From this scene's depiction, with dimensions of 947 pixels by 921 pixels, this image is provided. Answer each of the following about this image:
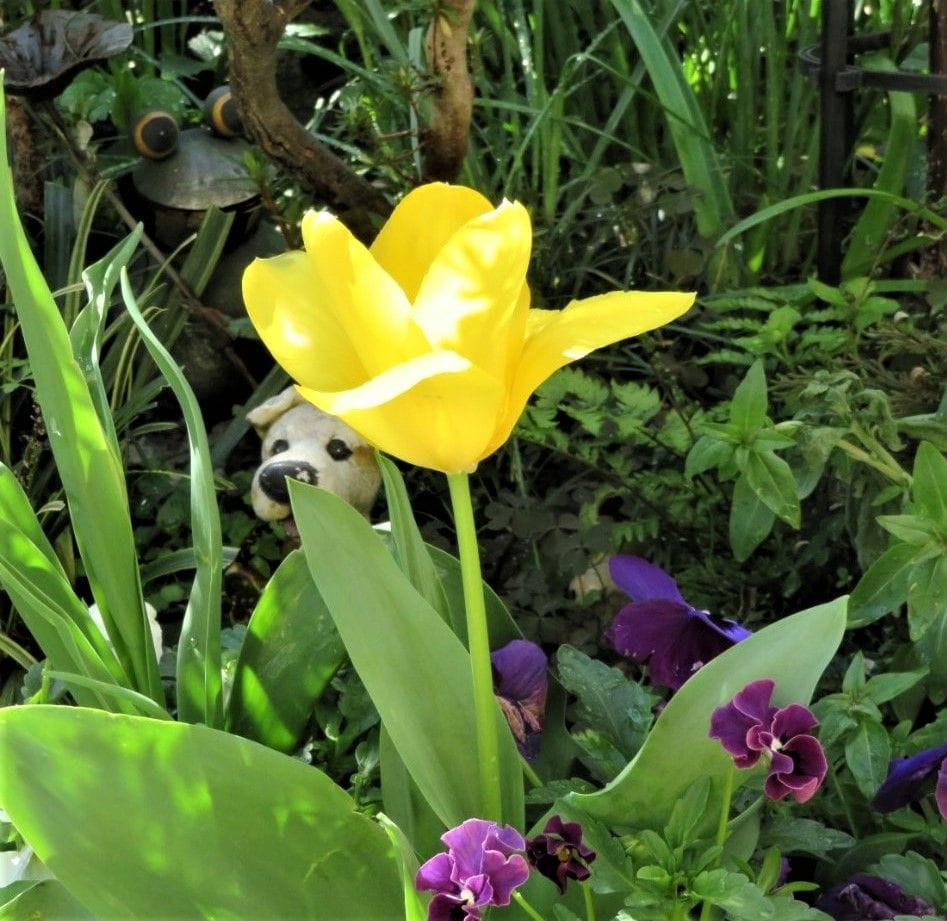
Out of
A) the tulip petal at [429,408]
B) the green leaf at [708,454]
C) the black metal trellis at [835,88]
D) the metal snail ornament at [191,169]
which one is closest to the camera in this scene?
the tulip petal at [429,408]

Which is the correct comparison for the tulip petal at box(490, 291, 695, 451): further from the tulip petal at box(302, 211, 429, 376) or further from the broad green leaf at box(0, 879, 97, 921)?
the broad green leaf at box(0, 879, 97, 921)

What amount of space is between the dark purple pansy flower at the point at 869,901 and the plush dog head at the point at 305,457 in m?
0.64

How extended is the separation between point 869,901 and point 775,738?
177 mm

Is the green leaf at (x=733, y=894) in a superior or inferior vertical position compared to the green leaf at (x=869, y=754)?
superior

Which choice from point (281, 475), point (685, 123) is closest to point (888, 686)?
point (281, 475)

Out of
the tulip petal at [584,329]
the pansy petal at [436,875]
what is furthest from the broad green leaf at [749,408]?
the pansy petal at [436,875]

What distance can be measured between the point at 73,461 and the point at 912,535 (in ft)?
1.75

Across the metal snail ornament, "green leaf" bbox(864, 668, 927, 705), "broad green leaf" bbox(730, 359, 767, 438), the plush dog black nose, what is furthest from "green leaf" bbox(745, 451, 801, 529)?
the metal snail ornament

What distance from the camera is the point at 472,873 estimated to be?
58cm

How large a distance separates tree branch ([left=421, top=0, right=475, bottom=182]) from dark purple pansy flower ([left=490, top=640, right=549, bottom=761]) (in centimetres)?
64

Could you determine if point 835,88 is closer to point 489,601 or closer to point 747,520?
point 747,520

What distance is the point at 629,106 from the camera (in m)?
1.77

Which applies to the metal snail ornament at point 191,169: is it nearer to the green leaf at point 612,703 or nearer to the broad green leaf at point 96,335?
the broad green leaf at point 96,335

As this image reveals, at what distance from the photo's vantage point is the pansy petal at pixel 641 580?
2.76 ft
